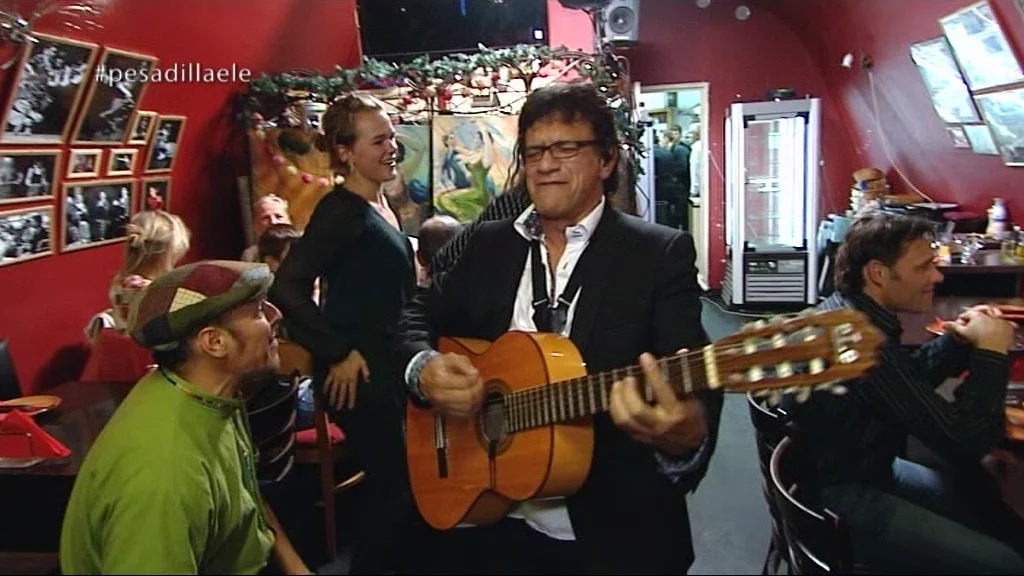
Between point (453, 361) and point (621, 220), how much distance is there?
0.34m

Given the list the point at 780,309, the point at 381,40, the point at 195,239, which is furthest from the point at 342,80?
the point at 780,309

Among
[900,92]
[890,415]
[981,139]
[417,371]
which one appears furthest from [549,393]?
[900,92]

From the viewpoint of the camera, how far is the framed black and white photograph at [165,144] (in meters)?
3.08

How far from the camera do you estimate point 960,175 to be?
3.84 meters

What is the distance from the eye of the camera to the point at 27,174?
7.96ft

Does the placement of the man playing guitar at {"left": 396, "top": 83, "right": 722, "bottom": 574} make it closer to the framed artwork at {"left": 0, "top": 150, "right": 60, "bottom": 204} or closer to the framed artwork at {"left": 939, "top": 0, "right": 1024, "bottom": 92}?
the framed artwork at {"left": 0, "top": 150, "right": 60, "bottom": 204}

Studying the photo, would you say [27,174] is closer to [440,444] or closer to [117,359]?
[117,359]

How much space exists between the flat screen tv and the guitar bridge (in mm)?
2581

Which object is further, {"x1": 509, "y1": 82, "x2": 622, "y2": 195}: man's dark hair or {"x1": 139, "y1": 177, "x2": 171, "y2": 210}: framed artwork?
{"x1": 139, "y1": 177, "x2": 171, "y2": 210}: framed artwork

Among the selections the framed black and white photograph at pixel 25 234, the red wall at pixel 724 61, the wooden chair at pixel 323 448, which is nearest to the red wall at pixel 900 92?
the red wall at pixel 724 61

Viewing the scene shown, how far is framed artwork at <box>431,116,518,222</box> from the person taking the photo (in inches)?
140

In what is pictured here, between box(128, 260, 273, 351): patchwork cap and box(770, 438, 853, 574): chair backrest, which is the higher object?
box(128, 260, 273, 351): patchwork cap

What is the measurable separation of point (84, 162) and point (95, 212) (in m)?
0.18

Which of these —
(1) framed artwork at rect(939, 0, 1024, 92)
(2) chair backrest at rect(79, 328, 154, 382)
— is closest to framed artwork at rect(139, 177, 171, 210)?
(2) chair backrest at rect(79, 328, 154, 382)
